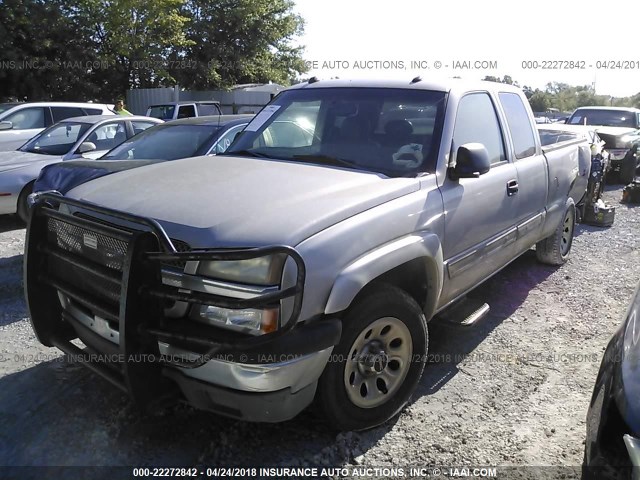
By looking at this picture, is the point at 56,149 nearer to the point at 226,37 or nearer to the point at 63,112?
the point at 63,112

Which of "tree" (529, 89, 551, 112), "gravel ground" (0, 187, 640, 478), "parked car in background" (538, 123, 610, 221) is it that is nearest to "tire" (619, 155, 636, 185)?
"parked car in background" (538, 123, 610, 221)

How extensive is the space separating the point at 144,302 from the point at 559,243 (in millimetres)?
4775

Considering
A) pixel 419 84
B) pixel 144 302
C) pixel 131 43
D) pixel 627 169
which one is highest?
pixel 131 43

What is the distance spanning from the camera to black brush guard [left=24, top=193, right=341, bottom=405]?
7.41 feet

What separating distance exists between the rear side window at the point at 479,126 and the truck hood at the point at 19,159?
19.9ft

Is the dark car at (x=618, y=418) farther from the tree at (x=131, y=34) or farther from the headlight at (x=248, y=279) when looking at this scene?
the tree at (x=131, y=34)

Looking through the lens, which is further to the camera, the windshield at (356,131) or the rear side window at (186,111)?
the rear side window at (186,111)

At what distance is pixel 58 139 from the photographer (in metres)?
8.34

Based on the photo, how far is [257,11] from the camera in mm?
25594

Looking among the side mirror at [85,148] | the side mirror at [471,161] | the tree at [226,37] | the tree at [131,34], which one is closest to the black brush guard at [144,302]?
the side mirror at [471,161]

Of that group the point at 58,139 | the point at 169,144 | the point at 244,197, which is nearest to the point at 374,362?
the point at 244,197

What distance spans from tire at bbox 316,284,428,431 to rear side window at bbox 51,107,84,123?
1025cm

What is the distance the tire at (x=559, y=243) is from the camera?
5.65 meters

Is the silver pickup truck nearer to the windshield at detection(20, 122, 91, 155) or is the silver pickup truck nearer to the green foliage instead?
the windshield at detection(20, 122, 91, 155)
